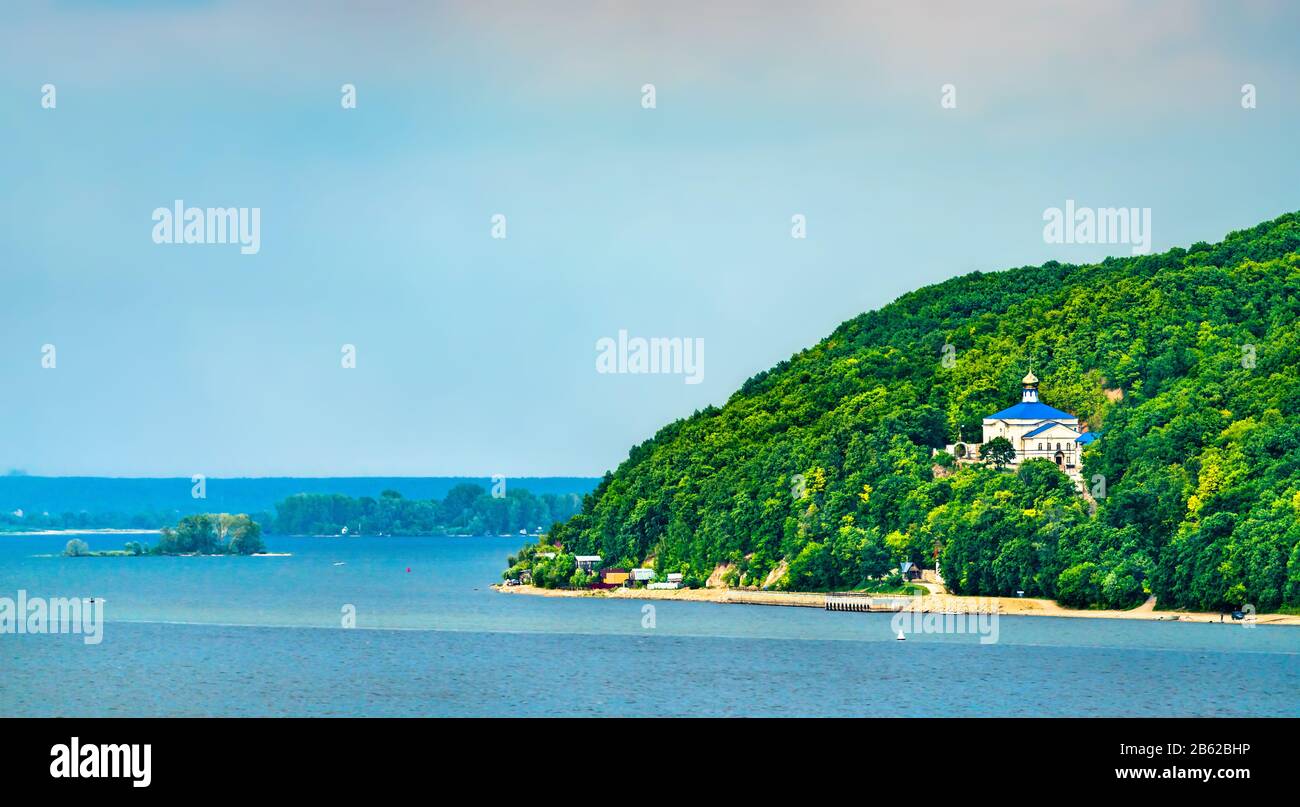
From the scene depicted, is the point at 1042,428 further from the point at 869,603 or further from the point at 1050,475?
the point at 869,603

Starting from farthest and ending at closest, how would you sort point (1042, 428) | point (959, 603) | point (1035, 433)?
point (1035, 433) < point (1042, 428) < point (959, 603)

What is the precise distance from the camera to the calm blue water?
86875mm

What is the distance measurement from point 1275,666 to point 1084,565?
127ft

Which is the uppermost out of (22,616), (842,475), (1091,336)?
(1091,336)

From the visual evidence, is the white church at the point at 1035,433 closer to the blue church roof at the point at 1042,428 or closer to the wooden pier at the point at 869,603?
the blue church roof at the point at 1042,428

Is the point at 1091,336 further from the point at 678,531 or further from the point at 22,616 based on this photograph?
the point at 22,616

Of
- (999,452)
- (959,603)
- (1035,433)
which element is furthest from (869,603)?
(1035,433)

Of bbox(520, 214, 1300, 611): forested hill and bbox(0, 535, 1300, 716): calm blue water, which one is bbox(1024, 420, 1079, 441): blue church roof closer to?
bbox(520, 214, 1300, 611): forested hill

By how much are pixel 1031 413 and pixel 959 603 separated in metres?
33.3

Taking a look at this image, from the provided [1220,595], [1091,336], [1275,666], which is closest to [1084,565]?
[1220,595]

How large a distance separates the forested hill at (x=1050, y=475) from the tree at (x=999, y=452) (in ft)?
9.36

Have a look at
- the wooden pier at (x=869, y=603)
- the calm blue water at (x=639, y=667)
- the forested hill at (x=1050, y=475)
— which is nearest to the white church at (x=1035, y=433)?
the forested hill at (x=1050, y=475)

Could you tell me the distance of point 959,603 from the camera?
143 meters

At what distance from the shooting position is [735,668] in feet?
336
